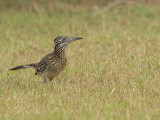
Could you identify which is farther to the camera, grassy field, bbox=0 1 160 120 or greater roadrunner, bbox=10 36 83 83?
greater roadrunner, bbox=10 36 83 83

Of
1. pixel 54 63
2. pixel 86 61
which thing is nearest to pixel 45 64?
pixel 54 63

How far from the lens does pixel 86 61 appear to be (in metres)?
11.1

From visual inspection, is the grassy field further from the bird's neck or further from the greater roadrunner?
the bird's neck

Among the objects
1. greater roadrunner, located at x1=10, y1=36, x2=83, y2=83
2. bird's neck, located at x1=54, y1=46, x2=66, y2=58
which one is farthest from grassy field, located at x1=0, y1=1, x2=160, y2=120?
bird's neck, located at x1=54, y1=46, x2=66, y2=58

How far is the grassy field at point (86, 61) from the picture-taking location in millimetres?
7523

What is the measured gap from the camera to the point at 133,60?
36.2ft

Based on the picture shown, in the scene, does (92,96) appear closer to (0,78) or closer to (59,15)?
(0,78)

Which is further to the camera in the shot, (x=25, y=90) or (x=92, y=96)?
(x=25, y=90)

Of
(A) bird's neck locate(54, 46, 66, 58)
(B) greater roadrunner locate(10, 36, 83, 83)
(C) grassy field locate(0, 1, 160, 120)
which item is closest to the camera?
(C) grassy field locate(0, 1, 160, 120)

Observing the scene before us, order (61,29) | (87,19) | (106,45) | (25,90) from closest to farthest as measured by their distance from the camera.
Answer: (25,90)
(106,45)
(61,29)
(87,19)

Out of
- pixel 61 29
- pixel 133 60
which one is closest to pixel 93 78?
pixel 133 60

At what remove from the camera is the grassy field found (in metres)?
7.52

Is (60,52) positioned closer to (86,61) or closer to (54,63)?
(54,63)

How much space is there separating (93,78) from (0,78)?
200 centimetres
